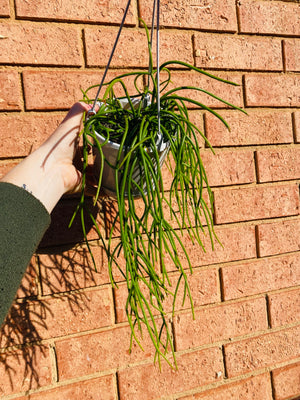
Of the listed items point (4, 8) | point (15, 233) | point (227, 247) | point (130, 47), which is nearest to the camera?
point (15, 233)

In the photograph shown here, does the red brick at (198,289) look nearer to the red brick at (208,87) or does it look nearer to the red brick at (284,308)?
the red brick at (284,308)

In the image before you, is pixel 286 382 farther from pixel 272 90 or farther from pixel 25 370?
pixel 272 90

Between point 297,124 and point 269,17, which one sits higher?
point 269,17

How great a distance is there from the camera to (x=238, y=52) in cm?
120

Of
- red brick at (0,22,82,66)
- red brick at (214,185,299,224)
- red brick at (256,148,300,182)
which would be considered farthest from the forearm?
red brick at (256,148,300,182)

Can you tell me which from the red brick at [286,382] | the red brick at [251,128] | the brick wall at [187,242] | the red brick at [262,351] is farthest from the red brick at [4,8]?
the red brick at [286,382]

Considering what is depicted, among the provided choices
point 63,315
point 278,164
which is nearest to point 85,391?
point 63,315

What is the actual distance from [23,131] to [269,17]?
78cm

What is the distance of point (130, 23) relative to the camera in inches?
42.6

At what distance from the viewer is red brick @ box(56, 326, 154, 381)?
103 cm

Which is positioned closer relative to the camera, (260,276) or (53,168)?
(53,168)

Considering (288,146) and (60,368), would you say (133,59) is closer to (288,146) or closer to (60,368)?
(288,146)

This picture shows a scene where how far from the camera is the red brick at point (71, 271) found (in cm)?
102

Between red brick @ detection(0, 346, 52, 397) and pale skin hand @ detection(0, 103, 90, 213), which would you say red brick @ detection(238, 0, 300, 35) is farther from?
red brick @ detection(0, 346, 52, 397)
